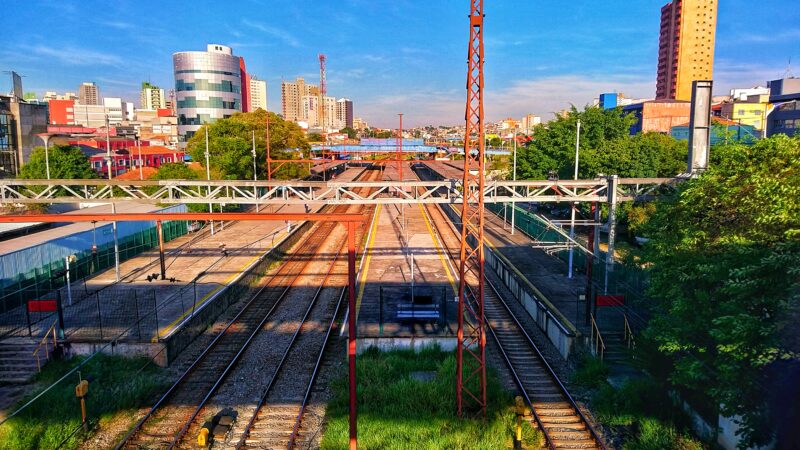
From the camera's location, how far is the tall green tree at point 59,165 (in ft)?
128

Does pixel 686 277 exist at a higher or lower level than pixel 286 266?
higher

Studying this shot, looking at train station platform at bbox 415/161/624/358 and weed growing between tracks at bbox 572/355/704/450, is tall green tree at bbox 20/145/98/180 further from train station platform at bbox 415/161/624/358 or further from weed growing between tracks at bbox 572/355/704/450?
weed growing between tracks at bbox 572/355/704/450

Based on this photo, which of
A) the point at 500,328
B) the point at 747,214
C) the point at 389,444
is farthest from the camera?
the point at 500,328

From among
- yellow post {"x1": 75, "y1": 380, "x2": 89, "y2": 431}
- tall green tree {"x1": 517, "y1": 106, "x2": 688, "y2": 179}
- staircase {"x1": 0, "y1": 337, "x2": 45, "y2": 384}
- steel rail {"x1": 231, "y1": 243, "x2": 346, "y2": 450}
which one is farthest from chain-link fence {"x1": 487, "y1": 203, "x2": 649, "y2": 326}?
staircase {"x1": 0, "y1": 337, "x2": 45, "y2": 384}

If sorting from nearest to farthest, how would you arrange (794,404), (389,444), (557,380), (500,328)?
(794,404)
(389,444)
(557,380)
(500,328)

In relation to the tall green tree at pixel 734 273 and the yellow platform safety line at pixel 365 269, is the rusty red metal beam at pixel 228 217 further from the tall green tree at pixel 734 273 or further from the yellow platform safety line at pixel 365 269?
the yellow platform safety line at pixel 365 269

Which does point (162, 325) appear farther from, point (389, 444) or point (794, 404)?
point (794, 404)

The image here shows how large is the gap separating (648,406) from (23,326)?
19225 mm

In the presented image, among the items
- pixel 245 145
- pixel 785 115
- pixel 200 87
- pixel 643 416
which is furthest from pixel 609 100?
pixel 643 416

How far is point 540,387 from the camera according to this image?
601 inches

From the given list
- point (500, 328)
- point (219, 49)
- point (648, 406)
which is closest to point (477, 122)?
point (648, 406)

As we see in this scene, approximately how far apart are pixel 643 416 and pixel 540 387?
3.14 metres

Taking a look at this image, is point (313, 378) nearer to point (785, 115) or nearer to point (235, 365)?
point (235, 365)

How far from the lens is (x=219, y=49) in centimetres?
11981
